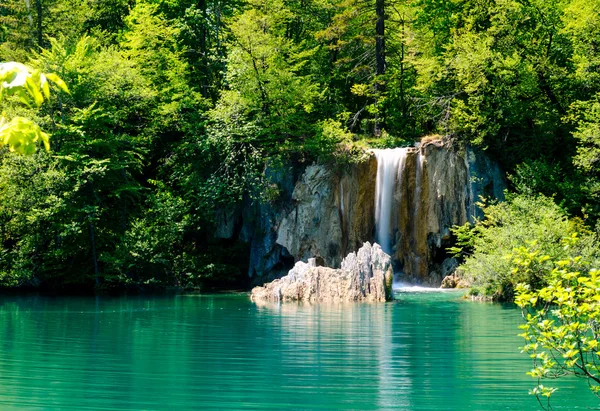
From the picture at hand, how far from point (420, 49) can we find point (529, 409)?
26.2 metres

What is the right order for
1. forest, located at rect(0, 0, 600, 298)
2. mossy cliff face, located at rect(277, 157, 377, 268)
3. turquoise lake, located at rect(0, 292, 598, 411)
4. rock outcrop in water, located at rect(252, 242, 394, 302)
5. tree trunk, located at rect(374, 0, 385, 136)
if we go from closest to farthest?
1. turquoise lake, located at rect(0, 292, 598, 411)
2. rock outcrop in water, located at rect(252, 242, 394, 302)
3. forest, located at rect(0, 0, 600, 298)
4. mossy cliff face, located at rect(277, 157, 377, 268)
5. tree trunk, located at rect(374, 0, 385, 136)

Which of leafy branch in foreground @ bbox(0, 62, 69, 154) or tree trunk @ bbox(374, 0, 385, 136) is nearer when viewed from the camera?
leafy branch in foreground @ bbox(0, 62, 69, 154)

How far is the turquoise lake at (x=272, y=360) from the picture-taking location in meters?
9.23

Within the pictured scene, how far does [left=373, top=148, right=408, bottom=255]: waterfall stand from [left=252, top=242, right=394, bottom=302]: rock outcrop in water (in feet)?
18.9

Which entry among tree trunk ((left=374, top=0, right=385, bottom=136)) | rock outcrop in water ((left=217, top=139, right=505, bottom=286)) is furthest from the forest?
rock outcrop in water ((left=217, top=139, right=505, bottom=286))

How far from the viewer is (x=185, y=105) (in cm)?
3175

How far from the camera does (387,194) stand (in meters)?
29.0

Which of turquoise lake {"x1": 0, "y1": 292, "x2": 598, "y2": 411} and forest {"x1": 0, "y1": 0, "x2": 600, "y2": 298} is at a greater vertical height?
forest {"x1": 0, "y1": 0, "x2": 600, "y2": 298}

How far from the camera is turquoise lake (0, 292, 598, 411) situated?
9.23 m

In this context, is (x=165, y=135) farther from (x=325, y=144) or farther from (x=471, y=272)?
(x=471, y=272)

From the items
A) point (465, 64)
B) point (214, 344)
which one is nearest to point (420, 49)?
point (465, 64)

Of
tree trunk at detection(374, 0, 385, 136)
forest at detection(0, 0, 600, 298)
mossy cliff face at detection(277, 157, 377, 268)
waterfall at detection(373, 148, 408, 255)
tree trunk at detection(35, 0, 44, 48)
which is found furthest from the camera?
tree trunk at detection(35, 0, 44, 48)

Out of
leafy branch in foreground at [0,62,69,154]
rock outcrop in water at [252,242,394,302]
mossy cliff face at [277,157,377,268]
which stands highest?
mossy cliff face at [277,157,377,268]

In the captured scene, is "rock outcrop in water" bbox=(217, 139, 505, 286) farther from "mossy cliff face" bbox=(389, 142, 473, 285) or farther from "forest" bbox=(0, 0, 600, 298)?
"forest" bbox=(0, 0, 600, 298)
